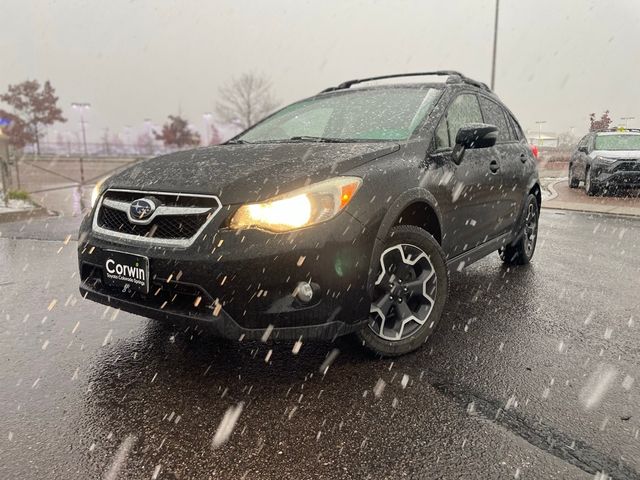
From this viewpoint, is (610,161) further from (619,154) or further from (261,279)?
(261,279)

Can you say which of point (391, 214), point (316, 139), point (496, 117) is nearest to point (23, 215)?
point (316, 139)

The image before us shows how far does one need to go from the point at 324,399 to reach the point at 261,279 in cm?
69

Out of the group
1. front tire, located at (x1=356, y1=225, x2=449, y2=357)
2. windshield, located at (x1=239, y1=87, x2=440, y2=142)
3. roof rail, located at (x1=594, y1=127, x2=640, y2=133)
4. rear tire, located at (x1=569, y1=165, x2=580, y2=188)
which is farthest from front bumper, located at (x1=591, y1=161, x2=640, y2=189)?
front tire, located at (x1=356, y1=225, x2=449, y2=357)

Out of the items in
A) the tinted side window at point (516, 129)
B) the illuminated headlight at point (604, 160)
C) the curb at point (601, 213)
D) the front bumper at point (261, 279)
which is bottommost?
the curb at point (601, 213)

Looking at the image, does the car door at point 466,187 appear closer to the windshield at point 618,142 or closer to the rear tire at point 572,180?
the windshield at point 618,142

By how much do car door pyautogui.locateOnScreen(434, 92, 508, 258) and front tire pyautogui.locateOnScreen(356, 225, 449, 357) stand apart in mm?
390

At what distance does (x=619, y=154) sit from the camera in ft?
41.0

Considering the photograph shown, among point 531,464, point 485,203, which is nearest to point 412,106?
point 485,203

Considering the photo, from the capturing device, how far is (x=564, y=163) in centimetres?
2344

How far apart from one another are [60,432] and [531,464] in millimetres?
1996

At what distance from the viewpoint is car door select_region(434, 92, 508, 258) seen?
11.0 ft

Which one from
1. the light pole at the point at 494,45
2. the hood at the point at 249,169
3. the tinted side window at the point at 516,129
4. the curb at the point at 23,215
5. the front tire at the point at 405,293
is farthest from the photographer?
the light pole at the point at 494,45

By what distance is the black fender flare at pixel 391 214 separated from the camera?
261 centimetres

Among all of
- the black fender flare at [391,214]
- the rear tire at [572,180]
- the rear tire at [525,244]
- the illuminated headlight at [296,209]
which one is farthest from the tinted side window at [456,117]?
the rear tire at [572,180]
